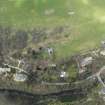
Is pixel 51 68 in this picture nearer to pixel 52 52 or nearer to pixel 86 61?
pixel 52 52

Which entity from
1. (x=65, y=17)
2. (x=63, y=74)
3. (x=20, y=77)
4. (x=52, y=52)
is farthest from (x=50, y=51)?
(x=65, y=17)

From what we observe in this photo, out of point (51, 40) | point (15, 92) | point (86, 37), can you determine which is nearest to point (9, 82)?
point (15, 92)

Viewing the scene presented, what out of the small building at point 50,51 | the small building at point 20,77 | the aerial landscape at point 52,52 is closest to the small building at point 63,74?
the aerial landscape at point 52,52

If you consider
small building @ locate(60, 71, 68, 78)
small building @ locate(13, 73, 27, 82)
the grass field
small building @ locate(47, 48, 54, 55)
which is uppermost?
the grass field

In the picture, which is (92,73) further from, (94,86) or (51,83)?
(51,83)

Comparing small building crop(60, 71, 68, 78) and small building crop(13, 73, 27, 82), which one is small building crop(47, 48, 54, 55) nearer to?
small building crop(60, 71, 68, 78)

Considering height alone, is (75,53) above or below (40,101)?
above

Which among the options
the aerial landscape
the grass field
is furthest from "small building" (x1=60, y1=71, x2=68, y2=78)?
the grass field
